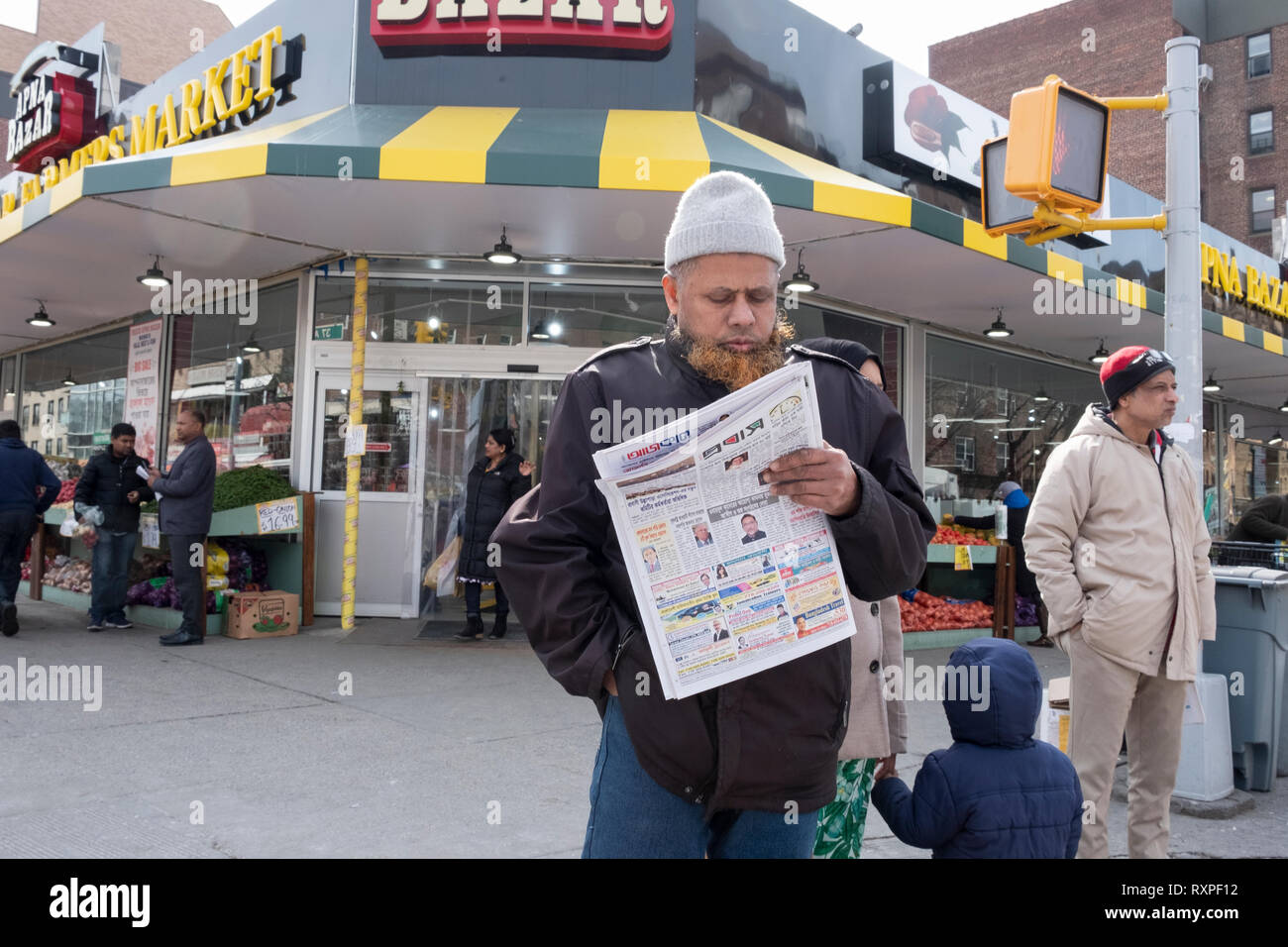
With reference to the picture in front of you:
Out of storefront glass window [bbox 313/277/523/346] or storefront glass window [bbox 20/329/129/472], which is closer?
storefront glass window [bbox 313/277/523/346]

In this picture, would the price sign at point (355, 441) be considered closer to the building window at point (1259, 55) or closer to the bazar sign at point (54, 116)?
the bazar sign at point (54, 116)

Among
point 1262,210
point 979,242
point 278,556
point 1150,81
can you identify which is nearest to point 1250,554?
point 979,242

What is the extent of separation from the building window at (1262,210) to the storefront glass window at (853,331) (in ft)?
110

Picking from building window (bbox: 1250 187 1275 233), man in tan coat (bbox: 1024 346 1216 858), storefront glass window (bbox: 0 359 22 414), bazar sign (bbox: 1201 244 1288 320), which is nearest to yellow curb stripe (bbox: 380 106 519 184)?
man in tan coat (bbox: 1024 346 1216 858)

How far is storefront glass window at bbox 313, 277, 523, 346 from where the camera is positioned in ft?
32.9

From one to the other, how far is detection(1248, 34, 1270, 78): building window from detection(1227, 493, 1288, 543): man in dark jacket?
127 ft

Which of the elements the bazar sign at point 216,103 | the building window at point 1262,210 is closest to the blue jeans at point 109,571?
the bazar sign at point 216,103

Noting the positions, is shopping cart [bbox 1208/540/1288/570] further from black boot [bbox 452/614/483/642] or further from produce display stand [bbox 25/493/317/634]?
produce display stand [bbox 25/493/317/634]

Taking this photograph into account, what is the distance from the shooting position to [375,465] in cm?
1009

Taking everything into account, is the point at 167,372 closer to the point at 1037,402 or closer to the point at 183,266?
the point at 183,266
